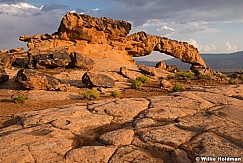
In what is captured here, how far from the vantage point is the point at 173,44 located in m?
42.7

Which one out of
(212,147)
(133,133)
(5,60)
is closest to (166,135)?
(133,133)

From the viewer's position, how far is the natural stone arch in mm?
39875

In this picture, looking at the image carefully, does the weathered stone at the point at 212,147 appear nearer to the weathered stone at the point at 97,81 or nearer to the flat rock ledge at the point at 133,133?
the flat rock ledge at the point at 133,133

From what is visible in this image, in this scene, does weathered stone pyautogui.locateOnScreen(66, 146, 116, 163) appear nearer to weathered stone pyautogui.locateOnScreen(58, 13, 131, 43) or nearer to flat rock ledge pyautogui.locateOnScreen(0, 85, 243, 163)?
flat rock ledge pyautogui.locateOnScreen(0, 85, 243, 163)

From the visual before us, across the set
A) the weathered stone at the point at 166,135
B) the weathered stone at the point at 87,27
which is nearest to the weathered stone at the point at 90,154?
the weathered stone at the point at 166,135

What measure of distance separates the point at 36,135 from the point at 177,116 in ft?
14.0

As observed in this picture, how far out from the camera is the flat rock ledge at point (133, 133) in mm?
5207

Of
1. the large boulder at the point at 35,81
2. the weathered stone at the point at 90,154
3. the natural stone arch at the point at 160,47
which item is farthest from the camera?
the natural stone arch at the point at 160,47

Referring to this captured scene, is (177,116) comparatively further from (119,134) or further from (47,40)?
(47,40)

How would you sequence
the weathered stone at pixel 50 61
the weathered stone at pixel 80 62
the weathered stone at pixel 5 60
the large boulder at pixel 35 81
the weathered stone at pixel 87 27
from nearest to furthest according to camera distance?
the large boulder at pixel 35 81
the weathered stone at pixel 5 60
the weathered stone at pixel 50 61
the weathered stone at pixel 80 62
the weathered stone at pixel 87 27

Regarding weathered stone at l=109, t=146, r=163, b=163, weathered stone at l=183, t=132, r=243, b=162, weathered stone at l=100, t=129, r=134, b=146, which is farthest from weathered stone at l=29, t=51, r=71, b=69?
weathered stone at l=183, t=132, r=243, b=162

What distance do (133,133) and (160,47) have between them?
122ft

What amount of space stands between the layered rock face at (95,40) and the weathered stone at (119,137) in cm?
2198

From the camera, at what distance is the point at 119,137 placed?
6.03 metres
